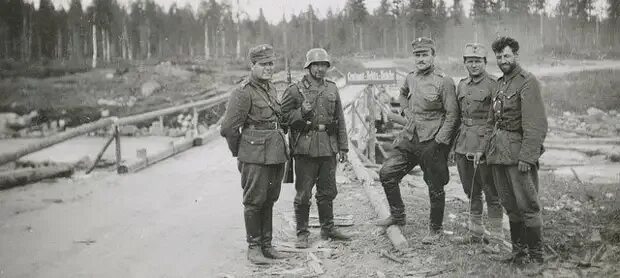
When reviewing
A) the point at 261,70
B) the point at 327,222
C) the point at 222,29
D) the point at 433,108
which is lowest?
the point at 327,222

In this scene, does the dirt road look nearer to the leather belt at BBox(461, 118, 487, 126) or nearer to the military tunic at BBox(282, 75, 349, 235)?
the military tunic at BBox(282, 75, 349, 235)

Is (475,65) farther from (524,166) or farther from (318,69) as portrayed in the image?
(318,69)

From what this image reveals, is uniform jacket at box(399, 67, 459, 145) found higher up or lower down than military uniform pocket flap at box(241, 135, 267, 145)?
higher up

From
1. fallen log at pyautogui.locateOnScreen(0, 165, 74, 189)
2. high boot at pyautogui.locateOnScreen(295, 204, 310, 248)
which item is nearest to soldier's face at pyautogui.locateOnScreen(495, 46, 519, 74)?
high boot at pyautogui.locateOnScreen(295, 204, 310, 248)

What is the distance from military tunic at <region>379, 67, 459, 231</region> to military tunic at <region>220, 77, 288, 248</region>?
131cm

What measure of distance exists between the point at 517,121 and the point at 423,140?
107 cm

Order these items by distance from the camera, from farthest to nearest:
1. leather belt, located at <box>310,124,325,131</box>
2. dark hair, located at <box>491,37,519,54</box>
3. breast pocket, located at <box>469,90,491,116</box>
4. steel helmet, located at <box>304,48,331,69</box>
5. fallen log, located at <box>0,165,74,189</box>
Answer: fallen log, located at <box>0,165,74,189</box> < leather belt, located at <box>310,124,325,131</box> < steel helmet, located at <box>304,48,331,69</box> < breast pocket, located at <box>469,90,491,116</box> < dark hair, located at <box>491,37,519,54</box>

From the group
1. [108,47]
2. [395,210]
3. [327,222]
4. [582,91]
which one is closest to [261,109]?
[327,222]

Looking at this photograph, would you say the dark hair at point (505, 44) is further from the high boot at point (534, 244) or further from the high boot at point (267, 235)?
the high boot at point (267, 235)

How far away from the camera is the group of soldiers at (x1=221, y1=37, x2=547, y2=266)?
4238 millimetres

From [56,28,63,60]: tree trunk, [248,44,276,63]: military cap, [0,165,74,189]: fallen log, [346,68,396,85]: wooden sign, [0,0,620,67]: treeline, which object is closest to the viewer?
[248,44,276,63]: military cap

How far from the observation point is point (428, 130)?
5113 mm

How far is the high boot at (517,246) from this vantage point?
4.33 m

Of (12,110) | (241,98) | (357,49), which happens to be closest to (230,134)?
(241,98)
